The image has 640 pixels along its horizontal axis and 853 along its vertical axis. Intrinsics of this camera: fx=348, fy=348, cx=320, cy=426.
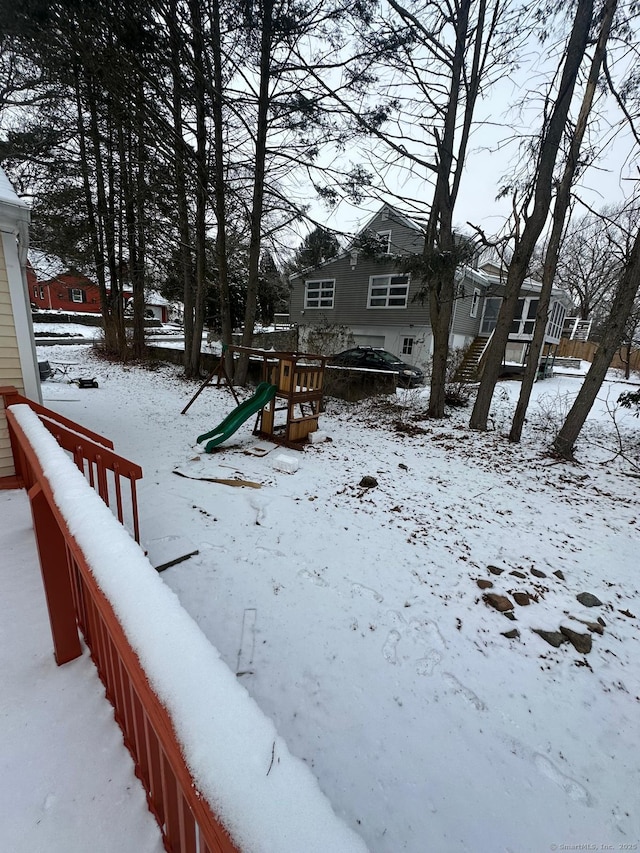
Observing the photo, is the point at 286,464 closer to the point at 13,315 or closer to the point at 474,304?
the point at 13,315

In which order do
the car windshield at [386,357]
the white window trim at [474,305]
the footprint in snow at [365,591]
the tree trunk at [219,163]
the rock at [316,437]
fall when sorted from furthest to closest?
the white window trim at [474,305], the car windshield at [386,357], the tree trunk at [219,163], the rock at [316,437], the footprint in snow at [365,591]

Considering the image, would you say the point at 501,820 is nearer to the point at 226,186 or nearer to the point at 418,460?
the point at 418,460

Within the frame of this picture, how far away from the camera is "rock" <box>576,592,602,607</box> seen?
3.00 metres

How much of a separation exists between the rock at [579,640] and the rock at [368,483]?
263 centimetres

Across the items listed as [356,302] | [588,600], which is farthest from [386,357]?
[588,600]

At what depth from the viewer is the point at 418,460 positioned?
6074 mm

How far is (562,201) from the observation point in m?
6.11

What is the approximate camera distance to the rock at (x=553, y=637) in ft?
8.56

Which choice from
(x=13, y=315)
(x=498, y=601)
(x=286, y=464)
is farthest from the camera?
(x=286, y=464)

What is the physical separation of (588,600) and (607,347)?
4.76m

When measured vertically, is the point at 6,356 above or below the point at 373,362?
above

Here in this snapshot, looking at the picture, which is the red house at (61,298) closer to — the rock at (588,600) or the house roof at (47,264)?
the house roof at (47,264)

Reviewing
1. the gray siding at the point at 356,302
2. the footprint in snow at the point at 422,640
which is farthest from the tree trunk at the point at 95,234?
the footprint in snow at the point at 422,640

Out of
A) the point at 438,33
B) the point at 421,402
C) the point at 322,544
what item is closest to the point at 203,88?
the point at 438,33
